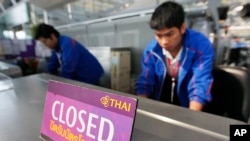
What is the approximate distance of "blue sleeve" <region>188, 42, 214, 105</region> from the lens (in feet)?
2.89

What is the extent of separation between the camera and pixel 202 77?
0.91m

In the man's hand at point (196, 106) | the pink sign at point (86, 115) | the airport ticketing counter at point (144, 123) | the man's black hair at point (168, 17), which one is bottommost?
the man's hand at point (196, 106)

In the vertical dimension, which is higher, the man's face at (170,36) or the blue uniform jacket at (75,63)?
A: the man's face at (170,36)

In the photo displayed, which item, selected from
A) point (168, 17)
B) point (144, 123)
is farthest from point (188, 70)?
point (144, 123)

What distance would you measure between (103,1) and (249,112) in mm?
3295

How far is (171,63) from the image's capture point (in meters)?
1.06

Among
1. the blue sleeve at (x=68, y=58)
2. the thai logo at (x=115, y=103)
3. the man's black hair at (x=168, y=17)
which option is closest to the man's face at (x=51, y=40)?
the blue sleeve at (x=68, y=58)

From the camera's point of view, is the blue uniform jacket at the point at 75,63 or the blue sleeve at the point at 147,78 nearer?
the blue sleeve at the point at 147,78

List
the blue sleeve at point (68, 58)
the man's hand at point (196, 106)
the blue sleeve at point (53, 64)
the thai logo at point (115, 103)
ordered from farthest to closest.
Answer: the blue sleeve at point (53, 64)
the blue sleeve at point (68, 58)
the man's hand at point (196, 106)
the thai logo at point (115, 103)

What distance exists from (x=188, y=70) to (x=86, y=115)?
2.54 ft

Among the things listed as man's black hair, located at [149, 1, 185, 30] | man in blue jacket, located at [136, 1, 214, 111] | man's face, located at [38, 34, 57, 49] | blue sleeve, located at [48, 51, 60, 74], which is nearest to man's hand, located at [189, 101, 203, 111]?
man in blue jacket, located at [136, 1, 214, 111]

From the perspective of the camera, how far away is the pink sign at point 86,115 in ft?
1.09

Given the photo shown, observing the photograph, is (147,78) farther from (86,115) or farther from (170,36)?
(86,115)

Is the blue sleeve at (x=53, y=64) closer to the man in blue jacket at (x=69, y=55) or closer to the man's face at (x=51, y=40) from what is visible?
the man in blue jacket at (x=69, y=55)
